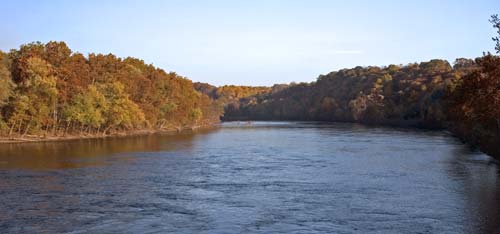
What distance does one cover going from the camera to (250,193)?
2727cm

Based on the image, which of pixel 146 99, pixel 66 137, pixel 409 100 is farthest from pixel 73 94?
pixel 409 100

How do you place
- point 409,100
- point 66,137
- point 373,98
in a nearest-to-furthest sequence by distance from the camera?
point 66,137 → point 409,100 → point 373,98

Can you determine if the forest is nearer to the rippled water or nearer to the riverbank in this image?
the riverbank

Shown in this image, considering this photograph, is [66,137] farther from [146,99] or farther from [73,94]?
[146,99]

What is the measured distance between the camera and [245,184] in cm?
3025

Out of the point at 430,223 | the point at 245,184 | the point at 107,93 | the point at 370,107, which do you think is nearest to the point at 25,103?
the point at 107,93

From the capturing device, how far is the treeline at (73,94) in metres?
63.3

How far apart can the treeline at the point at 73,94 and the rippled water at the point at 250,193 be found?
1798 cm

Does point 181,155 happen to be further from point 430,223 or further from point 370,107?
point 370,107

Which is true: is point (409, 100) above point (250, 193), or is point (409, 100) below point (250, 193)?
above

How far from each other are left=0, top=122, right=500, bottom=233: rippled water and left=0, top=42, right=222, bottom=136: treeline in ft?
59.0

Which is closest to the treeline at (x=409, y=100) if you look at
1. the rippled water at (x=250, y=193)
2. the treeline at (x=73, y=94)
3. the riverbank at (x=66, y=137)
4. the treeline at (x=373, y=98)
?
the treeline at (x=373, y=98)

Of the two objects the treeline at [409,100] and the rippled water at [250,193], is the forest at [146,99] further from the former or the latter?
the rippled water at [250,193]

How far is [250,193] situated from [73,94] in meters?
50.6
